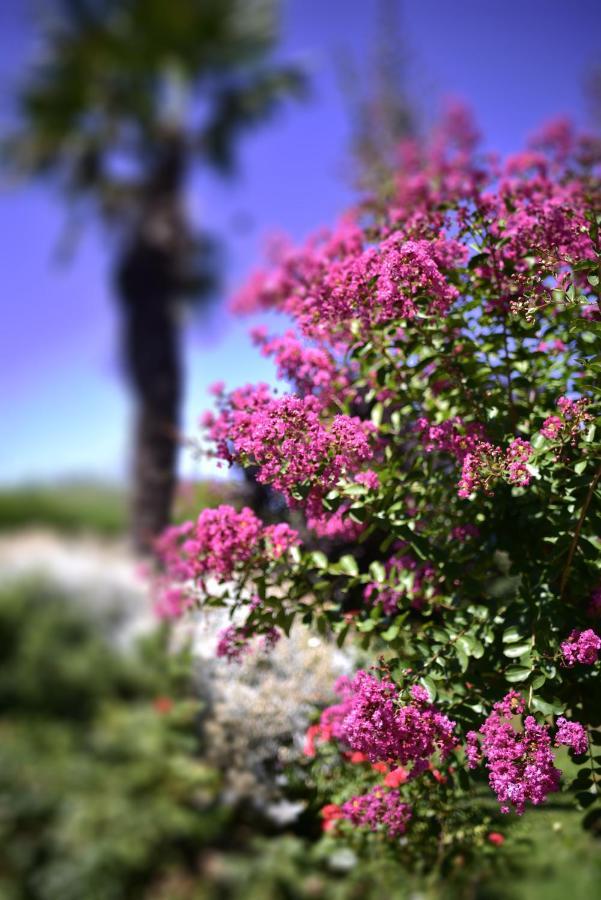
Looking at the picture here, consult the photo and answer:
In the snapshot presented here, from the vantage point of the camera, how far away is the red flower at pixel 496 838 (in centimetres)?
202

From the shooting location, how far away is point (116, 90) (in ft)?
36.3

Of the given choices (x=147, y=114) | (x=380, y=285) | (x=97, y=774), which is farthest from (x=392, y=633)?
(x=147, y=114)

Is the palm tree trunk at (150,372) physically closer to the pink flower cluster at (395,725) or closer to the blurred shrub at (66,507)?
the blurred shrub at (66,507)

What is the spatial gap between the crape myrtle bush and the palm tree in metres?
8.19

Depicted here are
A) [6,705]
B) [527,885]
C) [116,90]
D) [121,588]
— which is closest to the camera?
[527,885]

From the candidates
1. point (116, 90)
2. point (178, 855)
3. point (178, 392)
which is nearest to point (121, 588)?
point (178, 392)

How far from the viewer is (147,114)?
11.1 metres

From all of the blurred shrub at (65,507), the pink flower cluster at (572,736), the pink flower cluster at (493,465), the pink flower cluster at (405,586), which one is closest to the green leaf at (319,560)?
the pink flower cluster at (405,586)

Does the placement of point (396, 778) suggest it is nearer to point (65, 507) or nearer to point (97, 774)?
point (97, 774)

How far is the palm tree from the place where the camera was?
10523 millimetres

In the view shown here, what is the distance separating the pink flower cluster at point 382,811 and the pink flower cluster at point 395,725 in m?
0.25

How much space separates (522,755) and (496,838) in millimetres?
622

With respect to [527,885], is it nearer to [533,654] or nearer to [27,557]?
[533,654]

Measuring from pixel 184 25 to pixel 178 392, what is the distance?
5.61 metres
